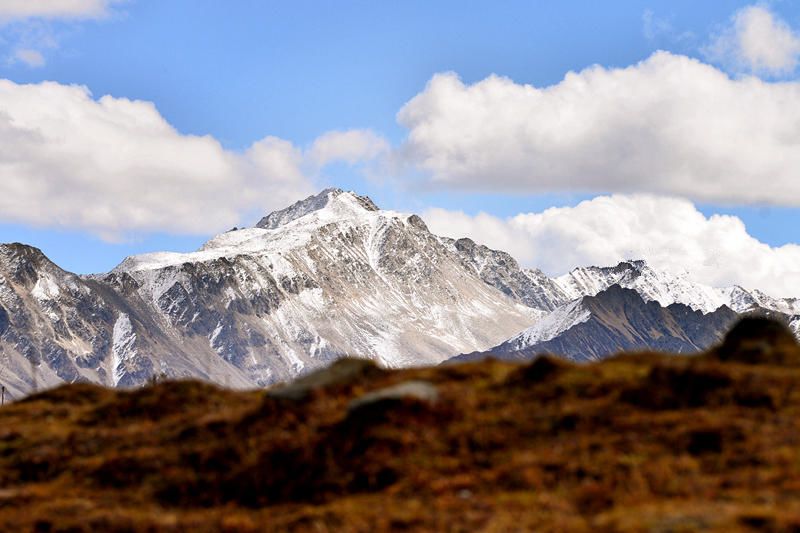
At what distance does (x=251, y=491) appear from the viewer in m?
30.3

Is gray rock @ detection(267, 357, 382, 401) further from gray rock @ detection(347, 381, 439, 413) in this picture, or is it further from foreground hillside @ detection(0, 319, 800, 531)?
gray rock @ detection(347, 381, 439, 413)

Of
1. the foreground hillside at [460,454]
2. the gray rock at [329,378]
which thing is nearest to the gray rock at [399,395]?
the foreground hillside at [460,454]

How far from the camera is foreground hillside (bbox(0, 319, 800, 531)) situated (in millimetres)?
25703

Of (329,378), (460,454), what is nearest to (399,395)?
(460,454)

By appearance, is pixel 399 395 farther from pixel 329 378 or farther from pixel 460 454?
pixel 329 378

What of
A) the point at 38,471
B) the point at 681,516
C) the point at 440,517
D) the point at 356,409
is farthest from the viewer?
the point at 38,471

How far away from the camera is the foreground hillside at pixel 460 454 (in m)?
25.7

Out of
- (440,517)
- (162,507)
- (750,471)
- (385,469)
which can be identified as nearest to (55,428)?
(162,507)

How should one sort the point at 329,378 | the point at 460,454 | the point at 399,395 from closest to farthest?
1. the point at 460,454
2. the point at 399,395
3. the point at 329,378

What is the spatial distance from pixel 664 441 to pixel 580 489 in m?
3.20

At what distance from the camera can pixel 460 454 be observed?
29.8 metres

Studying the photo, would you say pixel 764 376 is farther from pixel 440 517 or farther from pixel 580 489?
pixel 440 517

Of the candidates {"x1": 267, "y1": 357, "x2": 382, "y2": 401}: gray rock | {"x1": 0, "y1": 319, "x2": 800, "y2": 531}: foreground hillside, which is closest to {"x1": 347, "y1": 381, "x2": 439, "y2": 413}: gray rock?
{"x1": 0, "y1": 319, "x2": 800, "y2": 531}: foreground hillside

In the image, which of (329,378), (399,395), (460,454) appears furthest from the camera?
(329,378)
